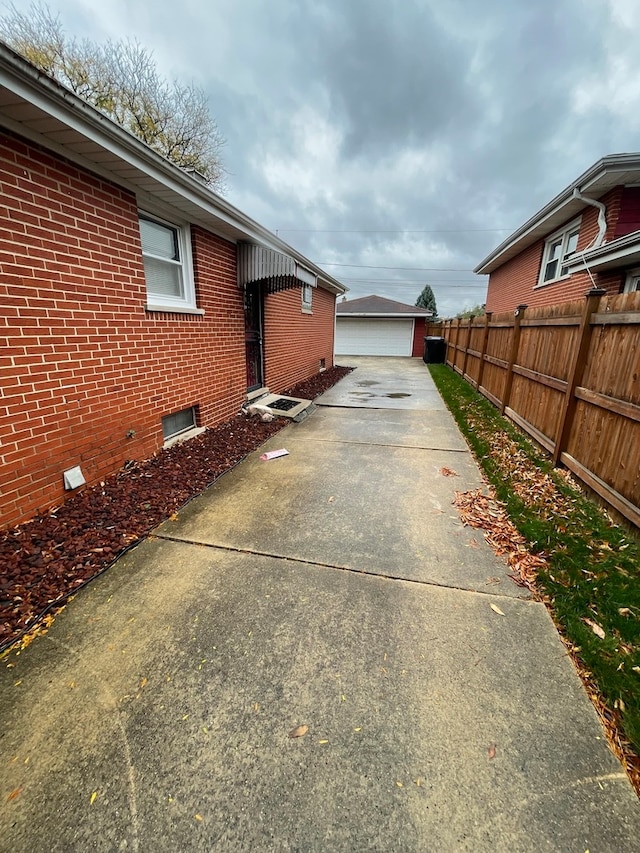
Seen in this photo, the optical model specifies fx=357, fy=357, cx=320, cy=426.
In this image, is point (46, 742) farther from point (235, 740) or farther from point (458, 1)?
point (458, 1)

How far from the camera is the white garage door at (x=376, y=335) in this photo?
70.3 ft

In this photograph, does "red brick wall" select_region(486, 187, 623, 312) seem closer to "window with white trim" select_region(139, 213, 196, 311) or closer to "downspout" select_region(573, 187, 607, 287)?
"downspout" select_region(573, 187, 607, 287)

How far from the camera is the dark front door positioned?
262 inches

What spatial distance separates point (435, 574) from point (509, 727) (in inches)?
40.7

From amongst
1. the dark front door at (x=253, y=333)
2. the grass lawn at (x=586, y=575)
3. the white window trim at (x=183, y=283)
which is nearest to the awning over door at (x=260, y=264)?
the dark front door at (x=253, y=333)

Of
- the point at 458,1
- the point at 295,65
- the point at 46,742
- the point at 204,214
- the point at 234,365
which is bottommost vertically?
the point at 46,742

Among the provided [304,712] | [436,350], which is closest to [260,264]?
[304,712]

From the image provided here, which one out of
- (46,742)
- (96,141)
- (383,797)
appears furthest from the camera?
(96,141)

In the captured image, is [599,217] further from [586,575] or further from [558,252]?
[586,575]

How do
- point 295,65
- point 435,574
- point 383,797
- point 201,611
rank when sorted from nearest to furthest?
1. point 383,797
2. point 201,611
3. point 435,574
4. point 295,65

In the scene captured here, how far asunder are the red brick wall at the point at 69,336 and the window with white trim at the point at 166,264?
299mm

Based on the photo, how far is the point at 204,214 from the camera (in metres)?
4.58

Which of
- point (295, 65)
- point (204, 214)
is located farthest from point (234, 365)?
point (295, 65)

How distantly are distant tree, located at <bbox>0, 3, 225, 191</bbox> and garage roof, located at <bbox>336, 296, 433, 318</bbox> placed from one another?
378 inches
